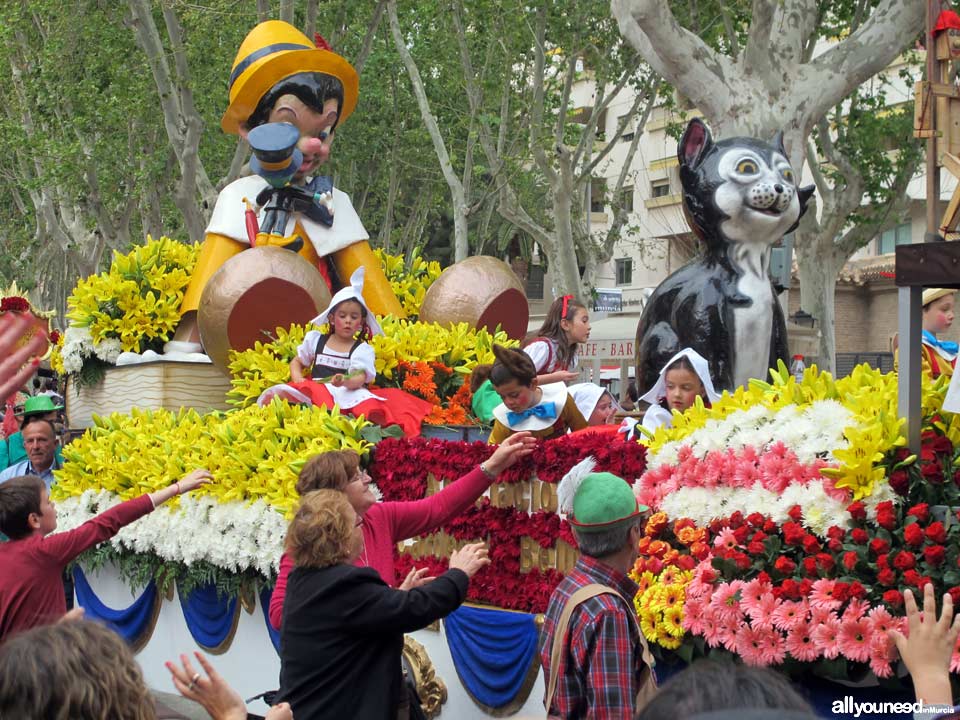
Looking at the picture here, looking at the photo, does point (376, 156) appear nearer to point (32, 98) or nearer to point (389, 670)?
point (32, 98)

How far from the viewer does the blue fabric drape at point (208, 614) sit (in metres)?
6.79

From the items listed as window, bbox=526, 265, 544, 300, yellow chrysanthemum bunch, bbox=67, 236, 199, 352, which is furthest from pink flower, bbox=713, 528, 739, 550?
window, bbox=526, 265, 544, 300

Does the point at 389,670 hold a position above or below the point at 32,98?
below

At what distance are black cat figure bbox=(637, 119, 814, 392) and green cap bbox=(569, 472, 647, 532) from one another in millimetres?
3379

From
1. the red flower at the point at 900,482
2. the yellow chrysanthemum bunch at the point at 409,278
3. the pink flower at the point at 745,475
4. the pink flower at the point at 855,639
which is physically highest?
the yellow chrysanthemum bunch at the point at 409,278

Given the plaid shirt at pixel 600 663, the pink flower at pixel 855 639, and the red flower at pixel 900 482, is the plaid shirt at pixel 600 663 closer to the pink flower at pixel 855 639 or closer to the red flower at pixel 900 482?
the pink flower at pixel 855 639

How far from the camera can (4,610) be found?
438cm

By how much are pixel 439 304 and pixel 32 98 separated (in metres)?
14.1

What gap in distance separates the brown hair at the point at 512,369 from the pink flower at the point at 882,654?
7.28ft

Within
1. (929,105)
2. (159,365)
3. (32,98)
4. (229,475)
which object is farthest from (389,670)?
(32,98)

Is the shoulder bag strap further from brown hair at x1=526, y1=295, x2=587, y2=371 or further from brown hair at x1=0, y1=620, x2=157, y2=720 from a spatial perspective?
brown hair at x1=526, y1=295, x2=587, y2=371

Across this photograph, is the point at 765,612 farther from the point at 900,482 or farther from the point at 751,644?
the point at 900,482

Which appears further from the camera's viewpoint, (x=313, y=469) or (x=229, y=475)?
(x=229, y=475)

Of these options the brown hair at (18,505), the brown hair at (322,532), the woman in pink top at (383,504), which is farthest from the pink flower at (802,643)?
the brown hair at (18,505)
